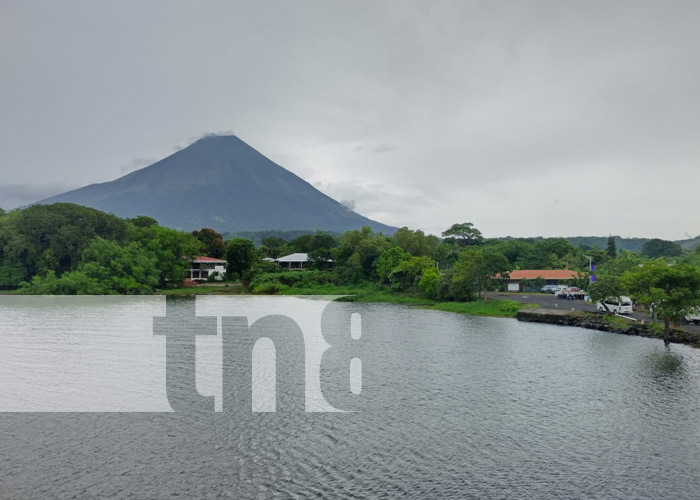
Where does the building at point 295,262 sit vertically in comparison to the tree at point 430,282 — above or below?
above

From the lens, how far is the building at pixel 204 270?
2608 inches

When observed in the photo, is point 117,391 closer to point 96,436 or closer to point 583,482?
point 96,436

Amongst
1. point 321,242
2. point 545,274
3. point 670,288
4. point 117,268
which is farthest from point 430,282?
point 321,242

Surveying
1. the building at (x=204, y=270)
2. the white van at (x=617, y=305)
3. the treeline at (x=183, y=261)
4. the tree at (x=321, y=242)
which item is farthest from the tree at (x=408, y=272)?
the tree at (x=321, y=242)

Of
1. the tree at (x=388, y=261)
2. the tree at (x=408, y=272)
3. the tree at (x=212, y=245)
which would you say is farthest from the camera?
the tree at (x=212, y=245)

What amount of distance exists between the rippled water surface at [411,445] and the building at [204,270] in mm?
50795

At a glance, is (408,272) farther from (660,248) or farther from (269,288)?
(660,248)

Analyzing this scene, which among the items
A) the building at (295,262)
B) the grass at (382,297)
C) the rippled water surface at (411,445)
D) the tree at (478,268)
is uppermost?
the building at (295,262)

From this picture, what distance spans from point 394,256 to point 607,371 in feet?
123

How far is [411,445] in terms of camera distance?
39.4ft

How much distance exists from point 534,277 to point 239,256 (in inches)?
1483

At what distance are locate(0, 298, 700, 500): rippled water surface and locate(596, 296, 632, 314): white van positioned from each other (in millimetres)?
15424

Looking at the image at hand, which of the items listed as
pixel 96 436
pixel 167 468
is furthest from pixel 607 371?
pixel 96 436

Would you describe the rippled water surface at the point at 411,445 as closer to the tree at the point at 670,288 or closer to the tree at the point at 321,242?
the tree at the point at 670,288
